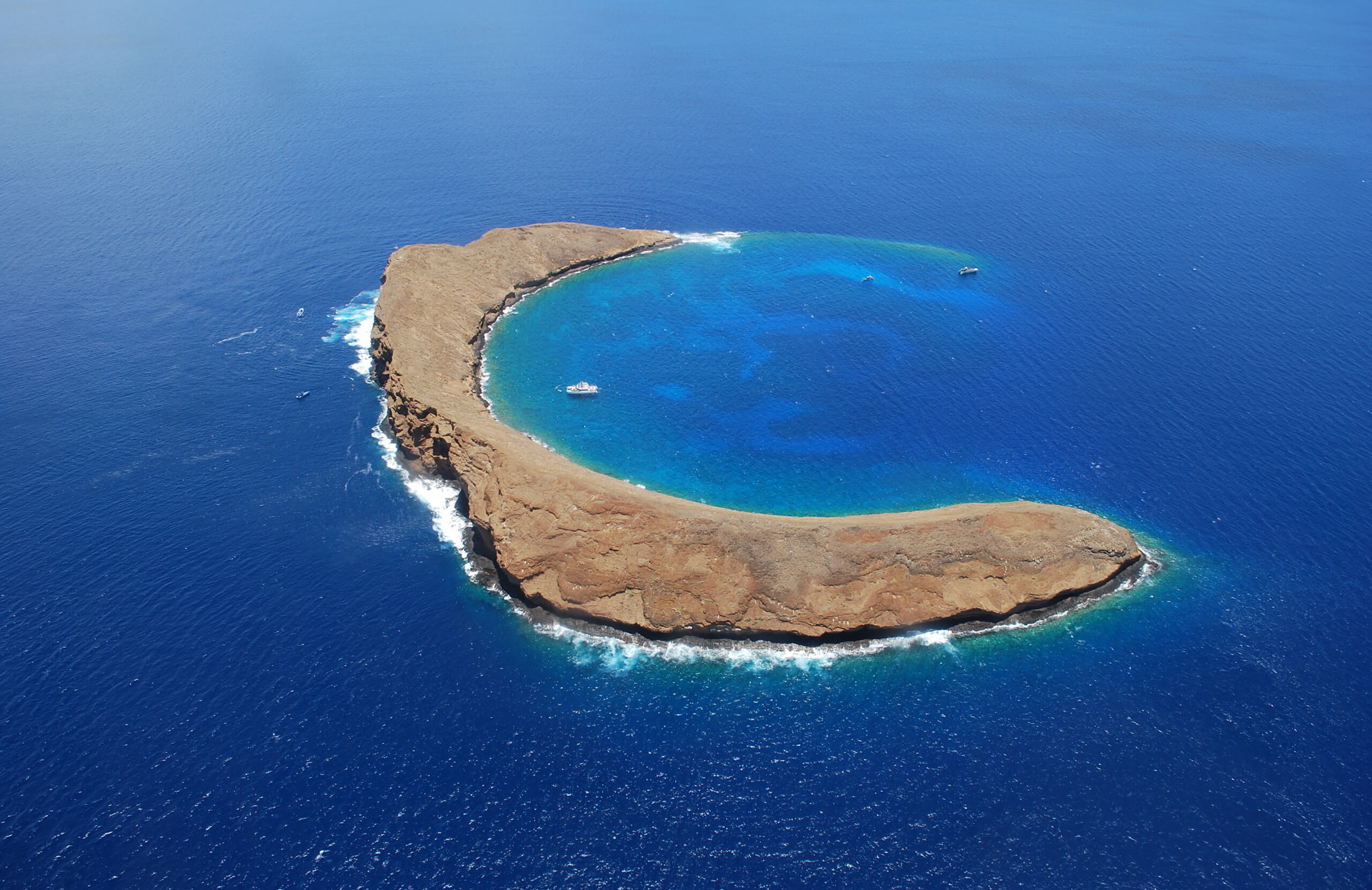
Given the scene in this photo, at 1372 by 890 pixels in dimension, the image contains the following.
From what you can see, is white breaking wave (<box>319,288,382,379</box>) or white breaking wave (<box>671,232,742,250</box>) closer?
white breaking wave (<box>319,288,382,379</box>)

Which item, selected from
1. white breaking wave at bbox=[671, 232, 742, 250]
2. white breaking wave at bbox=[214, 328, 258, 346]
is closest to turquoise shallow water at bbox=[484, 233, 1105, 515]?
white breaking wave at bbox=[671, 232, 742, 250]

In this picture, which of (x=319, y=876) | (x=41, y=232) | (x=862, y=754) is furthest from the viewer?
(x=41, y=232)

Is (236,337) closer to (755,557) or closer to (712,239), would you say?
(712,239)

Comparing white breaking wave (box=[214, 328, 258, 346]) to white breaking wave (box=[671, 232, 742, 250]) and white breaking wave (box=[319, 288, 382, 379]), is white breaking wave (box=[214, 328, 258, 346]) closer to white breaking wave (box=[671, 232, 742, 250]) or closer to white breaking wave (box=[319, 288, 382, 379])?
white breaking wave (box=[319, 288, 382, 379])

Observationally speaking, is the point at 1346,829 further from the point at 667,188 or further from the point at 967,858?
the point at 667,188

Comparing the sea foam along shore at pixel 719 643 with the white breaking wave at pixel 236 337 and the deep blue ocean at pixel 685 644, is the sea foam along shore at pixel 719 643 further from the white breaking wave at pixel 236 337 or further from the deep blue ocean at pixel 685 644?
the white breaking wave at pixel 236 337

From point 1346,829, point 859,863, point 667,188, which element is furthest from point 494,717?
point 667,188
